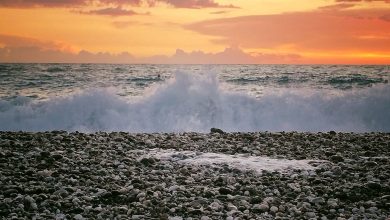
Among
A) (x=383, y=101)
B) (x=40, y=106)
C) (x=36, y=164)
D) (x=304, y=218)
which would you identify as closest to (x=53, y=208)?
(x=36, y=164)

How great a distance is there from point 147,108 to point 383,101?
1145 cm

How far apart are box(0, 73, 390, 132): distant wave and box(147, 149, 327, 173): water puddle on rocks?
7755 mm

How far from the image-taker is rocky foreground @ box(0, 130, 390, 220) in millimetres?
6277

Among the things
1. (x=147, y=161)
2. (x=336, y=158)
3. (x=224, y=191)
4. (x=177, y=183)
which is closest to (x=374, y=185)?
(x=336, y=158)

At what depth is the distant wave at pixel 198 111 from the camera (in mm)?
18266

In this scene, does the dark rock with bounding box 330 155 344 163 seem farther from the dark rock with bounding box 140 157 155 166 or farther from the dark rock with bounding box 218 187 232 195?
the dark rock with bounding box 140 157 155 166

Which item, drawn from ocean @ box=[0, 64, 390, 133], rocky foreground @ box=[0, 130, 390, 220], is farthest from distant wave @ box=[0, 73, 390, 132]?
rocky foreground @ box=[0, 130, 390, 220]

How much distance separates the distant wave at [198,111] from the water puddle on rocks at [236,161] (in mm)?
7755

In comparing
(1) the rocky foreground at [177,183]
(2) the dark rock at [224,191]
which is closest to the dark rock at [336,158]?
(1) the rocky foreground at [177,183]

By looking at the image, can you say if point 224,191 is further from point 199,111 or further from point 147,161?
point 199,111

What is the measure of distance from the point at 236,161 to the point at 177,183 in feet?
6.92

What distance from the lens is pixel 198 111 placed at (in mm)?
19469

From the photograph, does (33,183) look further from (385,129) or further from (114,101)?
(385,129)

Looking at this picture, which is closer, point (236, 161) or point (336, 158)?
point (236, 161)
